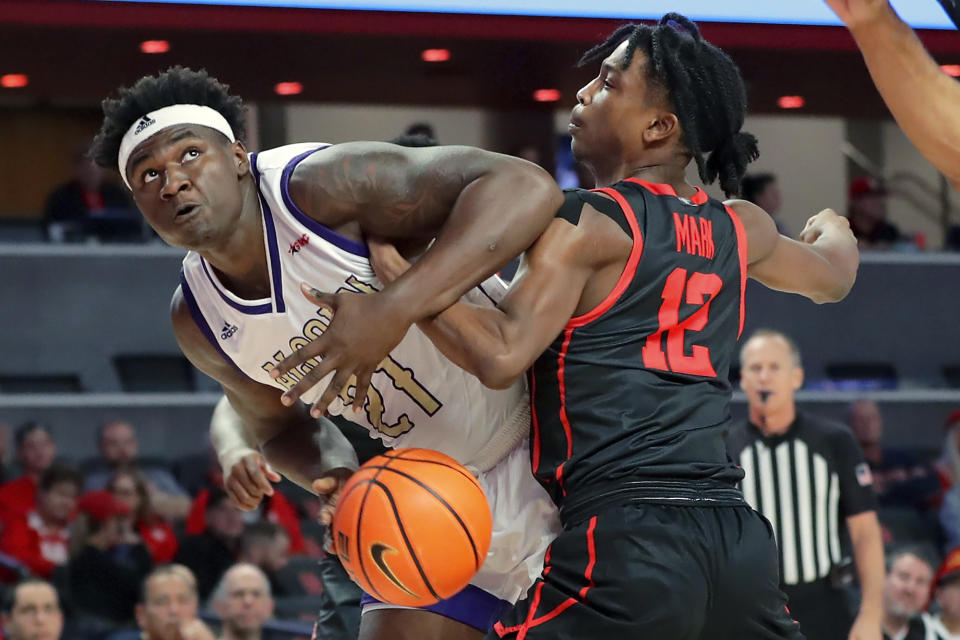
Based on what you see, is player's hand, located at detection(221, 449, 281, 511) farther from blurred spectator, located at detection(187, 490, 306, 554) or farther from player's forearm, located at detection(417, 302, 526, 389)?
blurred spectator, located at detection(187, 490, 306, 554)

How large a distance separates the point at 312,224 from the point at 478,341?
559mm

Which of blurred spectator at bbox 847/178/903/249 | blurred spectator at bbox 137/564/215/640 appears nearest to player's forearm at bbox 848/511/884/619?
blurred spectator at bbox 137/564/215/640

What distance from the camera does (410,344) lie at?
10.5 ft

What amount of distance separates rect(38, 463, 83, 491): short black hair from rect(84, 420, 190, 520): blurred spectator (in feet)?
0.80

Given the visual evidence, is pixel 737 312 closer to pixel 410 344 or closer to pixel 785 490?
pixel 410 344

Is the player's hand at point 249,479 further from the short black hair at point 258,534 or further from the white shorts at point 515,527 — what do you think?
the short black hair at point 258,534

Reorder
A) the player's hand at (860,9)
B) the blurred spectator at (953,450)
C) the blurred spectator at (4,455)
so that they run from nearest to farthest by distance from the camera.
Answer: the player's hand at (860,9)
the blurred spectator at (4,455)
the blurred spectator at (953,450)

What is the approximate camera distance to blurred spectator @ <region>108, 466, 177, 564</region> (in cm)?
732

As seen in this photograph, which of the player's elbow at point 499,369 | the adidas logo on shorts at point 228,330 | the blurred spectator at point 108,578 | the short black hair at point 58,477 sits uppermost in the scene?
the adidas logo on shorts at point 228,330

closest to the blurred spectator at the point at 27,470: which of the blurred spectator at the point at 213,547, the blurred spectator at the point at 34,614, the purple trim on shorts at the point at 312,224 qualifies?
the blurred spectator at the point at 213,547

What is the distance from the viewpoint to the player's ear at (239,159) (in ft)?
10.5

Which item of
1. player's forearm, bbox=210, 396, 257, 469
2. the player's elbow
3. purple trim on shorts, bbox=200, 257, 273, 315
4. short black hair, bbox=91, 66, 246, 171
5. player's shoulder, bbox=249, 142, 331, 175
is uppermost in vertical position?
short black hair, bbox=91, 66, 246, 171

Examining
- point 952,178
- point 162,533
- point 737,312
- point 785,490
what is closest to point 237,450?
point 737,312

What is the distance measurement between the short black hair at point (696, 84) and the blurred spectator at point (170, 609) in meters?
3.70
